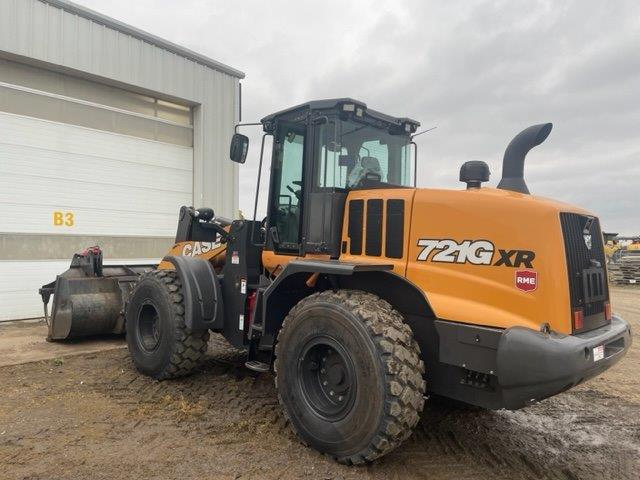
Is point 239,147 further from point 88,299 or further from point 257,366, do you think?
point 88,299

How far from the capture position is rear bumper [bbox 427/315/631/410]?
288 centimetres

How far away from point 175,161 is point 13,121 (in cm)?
330

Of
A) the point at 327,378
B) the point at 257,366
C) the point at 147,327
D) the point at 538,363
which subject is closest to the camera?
the point at 538,363

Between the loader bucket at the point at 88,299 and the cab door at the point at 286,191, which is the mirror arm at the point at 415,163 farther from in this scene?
the loader bucket at the point at 88,299

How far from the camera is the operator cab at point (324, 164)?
420 cm

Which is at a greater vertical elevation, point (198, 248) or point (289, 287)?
point (198, 248)

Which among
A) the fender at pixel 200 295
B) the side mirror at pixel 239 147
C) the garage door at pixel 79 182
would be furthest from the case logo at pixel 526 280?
the garage door at pixel 79 182

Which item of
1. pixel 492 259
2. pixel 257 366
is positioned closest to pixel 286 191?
pixel 257 366

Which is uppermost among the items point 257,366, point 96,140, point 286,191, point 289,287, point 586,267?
point 96,140

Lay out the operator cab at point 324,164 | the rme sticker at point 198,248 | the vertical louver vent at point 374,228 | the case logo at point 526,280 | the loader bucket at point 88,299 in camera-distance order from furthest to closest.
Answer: the loader bucket at point 88,299 < the rme sticker at point 198,248 < the operator cab at point 324,164 < the vertical louver vent at point 374,228 < the case logo at point 526,280

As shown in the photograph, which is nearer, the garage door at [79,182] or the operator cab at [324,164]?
the operator cab at [324,164]

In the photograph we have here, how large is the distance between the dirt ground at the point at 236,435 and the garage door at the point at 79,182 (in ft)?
13.9

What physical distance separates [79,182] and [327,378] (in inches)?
319

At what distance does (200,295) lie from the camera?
199 inches
